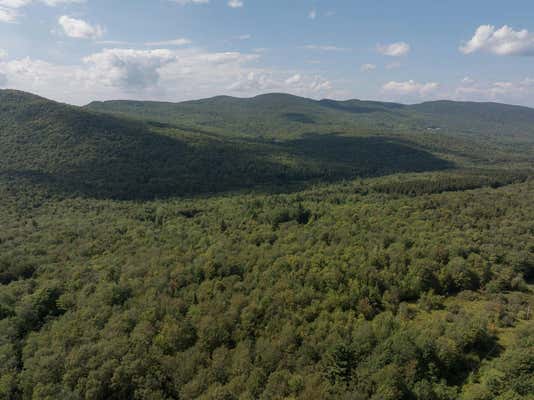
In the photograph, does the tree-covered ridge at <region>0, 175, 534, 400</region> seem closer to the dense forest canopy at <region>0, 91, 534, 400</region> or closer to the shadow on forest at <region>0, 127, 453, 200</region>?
the dense forest canopy at <region>0, 91, 534, 400</region>

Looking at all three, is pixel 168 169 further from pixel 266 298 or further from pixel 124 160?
pixel 266 298

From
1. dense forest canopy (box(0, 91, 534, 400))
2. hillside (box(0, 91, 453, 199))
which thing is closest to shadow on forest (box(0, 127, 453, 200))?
hillside (box(0, 91, 453, 199))

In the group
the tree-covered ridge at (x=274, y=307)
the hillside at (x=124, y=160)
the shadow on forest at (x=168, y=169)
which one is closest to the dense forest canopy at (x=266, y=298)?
the tree-covered ridge at (x=274, y=307)

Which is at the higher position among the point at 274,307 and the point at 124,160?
the point at 124,160

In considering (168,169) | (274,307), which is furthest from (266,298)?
(168,169)

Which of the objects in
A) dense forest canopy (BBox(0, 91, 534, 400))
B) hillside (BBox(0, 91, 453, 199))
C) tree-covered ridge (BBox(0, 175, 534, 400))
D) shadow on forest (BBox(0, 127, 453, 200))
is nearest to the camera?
tree-covered ridge (BBox(0, 175, 534, 400))

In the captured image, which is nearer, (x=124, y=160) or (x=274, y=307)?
(x=274, y=307)
